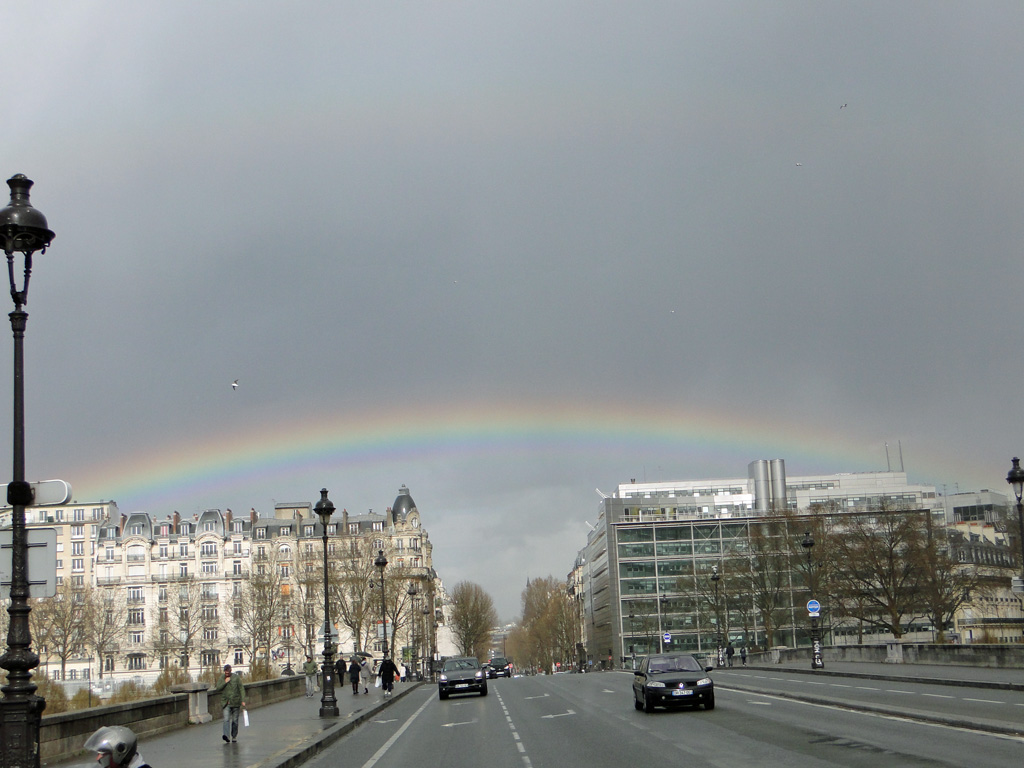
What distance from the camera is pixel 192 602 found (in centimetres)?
12762

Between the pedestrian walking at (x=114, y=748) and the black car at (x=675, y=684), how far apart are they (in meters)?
21.3

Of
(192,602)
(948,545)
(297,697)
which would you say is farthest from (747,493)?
(297,697)

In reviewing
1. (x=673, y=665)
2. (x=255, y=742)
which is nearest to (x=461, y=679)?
(x=673, y=665)

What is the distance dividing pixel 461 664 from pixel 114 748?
131 ft

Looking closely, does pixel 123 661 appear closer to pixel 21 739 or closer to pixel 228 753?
pixel 228 753

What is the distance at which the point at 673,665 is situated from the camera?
1101 inches

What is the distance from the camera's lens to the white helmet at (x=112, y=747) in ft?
22.6

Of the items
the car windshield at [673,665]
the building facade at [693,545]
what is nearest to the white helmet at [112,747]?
the car windshield at [673,665]

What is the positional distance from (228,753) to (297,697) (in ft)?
96.0

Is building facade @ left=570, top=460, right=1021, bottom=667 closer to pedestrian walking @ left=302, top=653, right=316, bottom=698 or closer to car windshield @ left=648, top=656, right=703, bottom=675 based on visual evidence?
pedestrian walking @ left=302, top=653, right=316, bottom=698

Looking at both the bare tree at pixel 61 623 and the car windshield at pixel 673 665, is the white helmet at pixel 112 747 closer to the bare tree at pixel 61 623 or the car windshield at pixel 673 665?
the car windshield at pixel 673 665

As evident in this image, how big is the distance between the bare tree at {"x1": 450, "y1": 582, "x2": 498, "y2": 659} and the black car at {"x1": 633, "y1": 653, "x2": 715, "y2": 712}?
11410 centimetres

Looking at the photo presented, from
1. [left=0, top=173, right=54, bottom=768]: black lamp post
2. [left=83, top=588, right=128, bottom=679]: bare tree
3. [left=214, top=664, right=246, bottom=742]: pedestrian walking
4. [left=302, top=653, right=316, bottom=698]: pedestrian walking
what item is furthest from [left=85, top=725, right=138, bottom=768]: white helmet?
[left=83, top=588, right=128, bottom=679]: bare tree

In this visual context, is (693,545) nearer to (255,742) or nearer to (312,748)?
(255,742)
